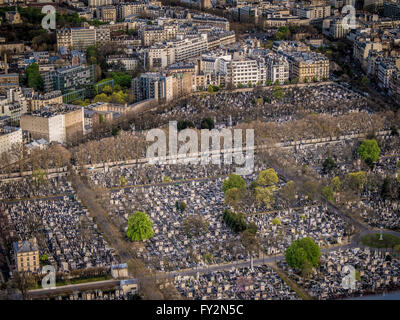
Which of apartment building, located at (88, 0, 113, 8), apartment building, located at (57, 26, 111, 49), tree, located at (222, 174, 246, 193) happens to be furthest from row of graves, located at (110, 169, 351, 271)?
apartment building, located at (88, 0, 113, 8)

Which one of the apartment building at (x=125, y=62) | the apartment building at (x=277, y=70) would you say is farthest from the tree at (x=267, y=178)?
the apartment building at (x=125, y=62)

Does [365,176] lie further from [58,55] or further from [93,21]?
[93,21]

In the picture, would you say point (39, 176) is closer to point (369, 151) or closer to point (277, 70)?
point (369, 151)

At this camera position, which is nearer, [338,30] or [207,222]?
[207,222]

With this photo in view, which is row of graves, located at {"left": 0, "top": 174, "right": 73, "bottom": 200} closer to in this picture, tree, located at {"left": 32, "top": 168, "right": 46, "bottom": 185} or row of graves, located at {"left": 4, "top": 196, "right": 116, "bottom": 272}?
tree, located at {"left": 32, "top": 168, "right": 46, "bottom": 185}

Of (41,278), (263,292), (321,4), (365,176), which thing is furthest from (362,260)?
(321,4)

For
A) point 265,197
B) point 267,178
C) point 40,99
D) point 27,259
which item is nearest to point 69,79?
point 40,99
